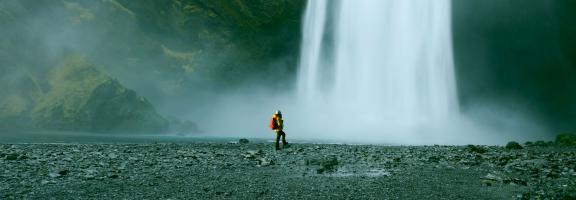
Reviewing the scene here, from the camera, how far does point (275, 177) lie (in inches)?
522

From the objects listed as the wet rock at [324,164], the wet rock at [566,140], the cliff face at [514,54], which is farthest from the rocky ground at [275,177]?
the cliff face at [514,54]

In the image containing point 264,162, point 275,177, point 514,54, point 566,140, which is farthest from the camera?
point 514,54

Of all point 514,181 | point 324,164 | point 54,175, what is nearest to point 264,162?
point 324,164

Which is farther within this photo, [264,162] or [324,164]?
[264,162]

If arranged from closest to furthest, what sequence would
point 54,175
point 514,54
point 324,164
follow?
point 54,175 → point 324,164 → point 514,54

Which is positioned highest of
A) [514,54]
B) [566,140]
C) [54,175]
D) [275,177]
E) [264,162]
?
[514,54]

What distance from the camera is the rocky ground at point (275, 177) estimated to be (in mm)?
10734

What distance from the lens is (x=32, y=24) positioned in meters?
73.4

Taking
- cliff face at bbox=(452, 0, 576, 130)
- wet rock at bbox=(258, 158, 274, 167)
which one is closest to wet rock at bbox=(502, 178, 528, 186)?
wet rock at bbox=(258, 158, 274, 167)

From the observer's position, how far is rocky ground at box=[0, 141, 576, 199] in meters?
10.7

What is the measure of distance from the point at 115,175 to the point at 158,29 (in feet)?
234

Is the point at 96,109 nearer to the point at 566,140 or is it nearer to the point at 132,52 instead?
the point at 132,52

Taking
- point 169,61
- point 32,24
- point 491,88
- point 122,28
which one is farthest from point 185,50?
point 491,88

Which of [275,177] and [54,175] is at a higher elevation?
[275,177]
